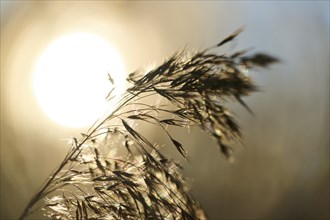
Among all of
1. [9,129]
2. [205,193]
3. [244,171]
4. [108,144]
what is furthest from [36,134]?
[108,144]

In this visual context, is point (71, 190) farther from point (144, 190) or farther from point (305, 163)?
point (305, 163)

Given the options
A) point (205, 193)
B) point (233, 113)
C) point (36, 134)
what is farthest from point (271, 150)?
point (233, 113)

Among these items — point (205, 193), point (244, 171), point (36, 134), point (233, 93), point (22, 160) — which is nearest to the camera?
point (233, 93)

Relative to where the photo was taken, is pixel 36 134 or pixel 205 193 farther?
pixel 205 193

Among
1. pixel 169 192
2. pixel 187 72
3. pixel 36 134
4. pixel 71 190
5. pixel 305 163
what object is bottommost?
pixel 305 163

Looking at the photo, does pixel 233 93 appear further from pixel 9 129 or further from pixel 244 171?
pixel 244 171

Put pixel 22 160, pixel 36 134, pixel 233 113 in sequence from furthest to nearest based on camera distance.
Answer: pixel 36 134, pixel 22 160, pixel 233 113

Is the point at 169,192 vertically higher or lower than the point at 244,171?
higher
